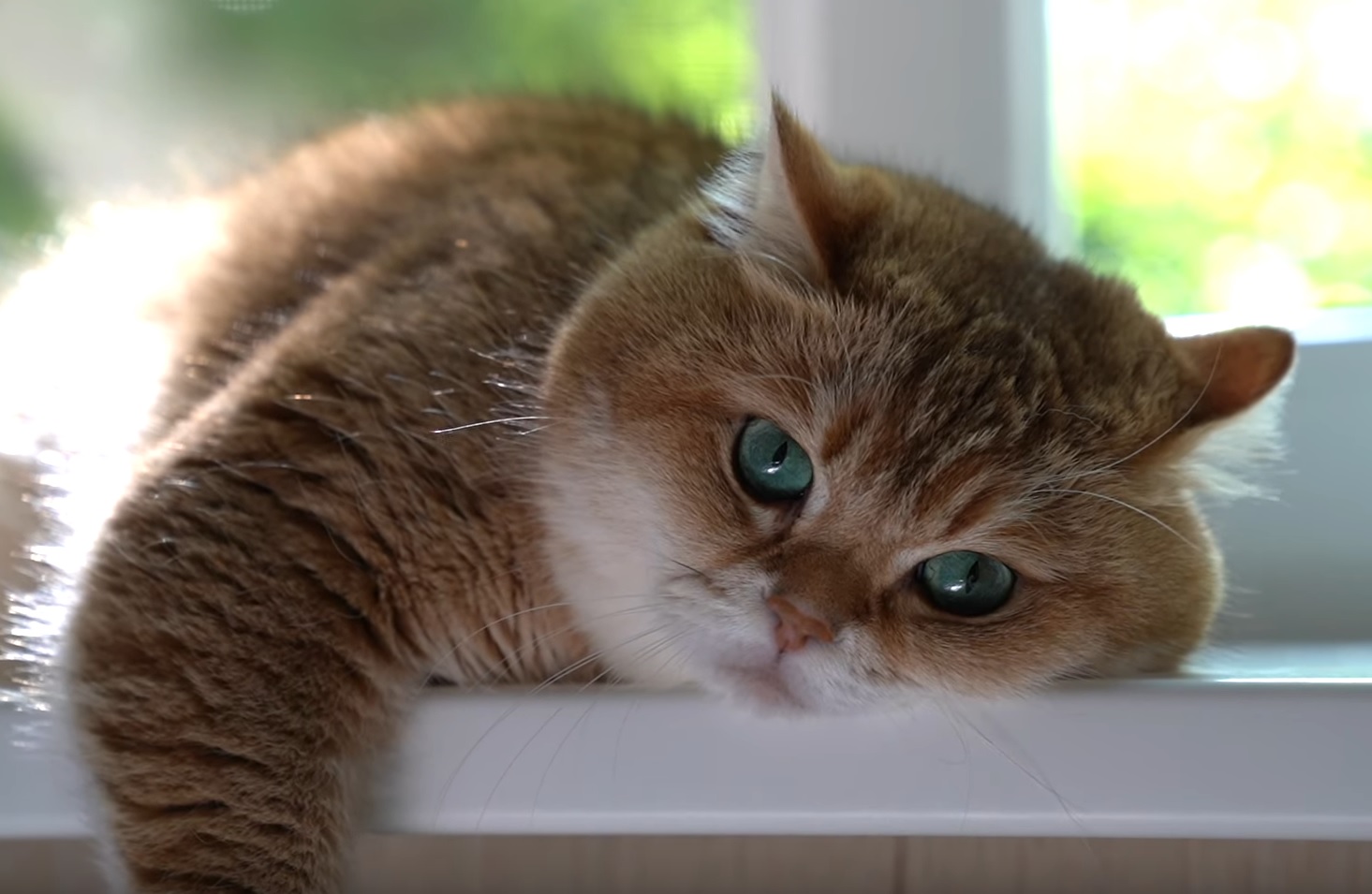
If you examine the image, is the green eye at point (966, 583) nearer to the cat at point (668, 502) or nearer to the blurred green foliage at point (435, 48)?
the cat at point (668, 502)

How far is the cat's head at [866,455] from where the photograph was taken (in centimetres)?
105

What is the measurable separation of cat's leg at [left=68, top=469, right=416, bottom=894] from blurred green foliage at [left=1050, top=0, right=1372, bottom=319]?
1.08m

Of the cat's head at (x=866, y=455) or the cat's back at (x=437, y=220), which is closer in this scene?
the cat's head at (x=866, y=455)

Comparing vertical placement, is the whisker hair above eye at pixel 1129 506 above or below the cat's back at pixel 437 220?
below

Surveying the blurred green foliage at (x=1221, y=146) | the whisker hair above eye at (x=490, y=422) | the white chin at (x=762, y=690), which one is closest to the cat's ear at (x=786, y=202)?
the whisker hair above eye at (x=490, y=422)

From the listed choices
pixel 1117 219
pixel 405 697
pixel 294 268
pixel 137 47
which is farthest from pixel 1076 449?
pixel 137 47

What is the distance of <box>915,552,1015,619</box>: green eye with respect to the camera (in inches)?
42.8

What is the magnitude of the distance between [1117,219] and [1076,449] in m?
0.76

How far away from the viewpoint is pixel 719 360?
113cm

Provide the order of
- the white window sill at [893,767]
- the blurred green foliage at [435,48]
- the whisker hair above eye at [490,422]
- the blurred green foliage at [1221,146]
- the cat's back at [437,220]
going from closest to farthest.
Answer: the white window sill at [893,767] → the whisker hair above eye at [490,422] → the cat's back at [437,220] → the blurred green foliage at [1221,146] → the blurred green foliage at [435,48]

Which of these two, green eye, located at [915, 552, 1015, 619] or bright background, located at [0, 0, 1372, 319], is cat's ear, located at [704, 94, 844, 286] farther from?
bright background, located at [0, 0, 1372, 319]

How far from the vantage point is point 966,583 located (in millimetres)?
1092

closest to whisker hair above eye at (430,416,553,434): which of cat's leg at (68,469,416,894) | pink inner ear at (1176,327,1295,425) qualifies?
cat's leg at (68,469,416,894)

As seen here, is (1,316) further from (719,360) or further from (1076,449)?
(1076,449)
